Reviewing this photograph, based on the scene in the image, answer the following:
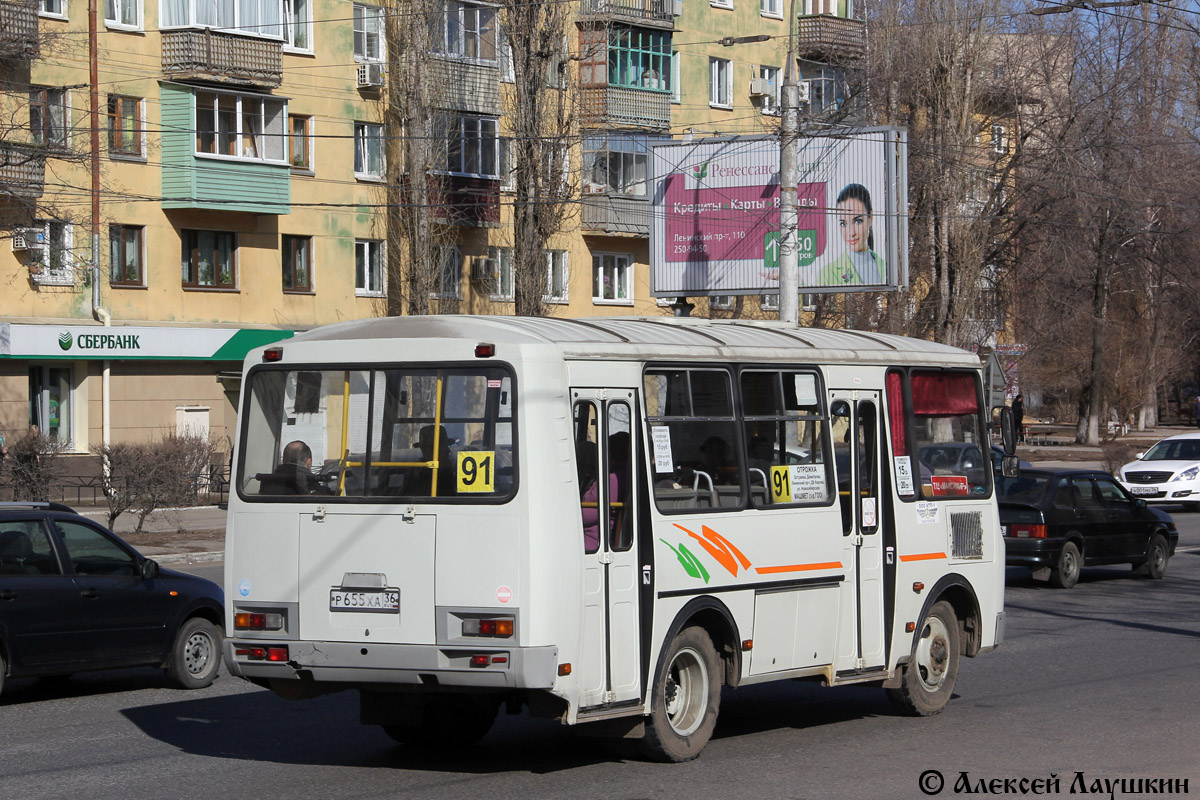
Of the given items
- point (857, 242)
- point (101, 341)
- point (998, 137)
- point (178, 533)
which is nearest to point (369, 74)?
point (101, 341)

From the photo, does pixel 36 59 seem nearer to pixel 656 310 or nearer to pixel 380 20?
pixel 380 20

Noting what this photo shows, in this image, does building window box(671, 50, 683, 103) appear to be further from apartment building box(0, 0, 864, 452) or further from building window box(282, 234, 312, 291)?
building window box(282, 234, 312, 291)

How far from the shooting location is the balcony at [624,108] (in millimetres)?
44062

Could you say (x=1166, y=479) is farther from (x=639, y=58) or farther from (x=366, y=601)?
(x=366, y=601)

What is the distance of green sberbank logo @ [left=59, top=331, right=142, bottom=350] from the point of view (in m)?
33.7

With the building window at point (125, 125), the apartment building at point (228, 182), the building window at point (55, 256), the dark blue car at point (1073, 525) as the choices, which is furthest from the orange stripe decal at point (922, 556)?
the building window at point (125, 125)

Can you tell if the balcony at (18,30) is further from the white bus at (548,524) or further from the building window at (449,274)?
the white bus at (548,524)

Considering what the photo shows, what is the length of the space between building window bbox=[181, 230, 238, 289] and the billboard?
10170 millimetres

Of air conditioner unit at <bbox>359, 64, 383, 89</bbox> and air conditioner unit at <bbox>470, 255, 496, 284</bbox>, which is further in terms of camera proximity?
air conditioner unit at <bbox>470, 255, 496, 284</bbox>

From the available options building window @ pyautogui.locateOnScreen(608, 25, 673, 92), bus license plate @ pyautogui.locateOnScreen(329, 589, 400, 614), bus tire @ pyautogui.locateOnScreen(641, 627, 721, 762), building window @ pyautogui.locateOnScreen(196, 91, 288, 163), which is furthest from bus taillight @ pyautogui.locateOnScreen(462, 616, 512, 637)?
building window @ pyautogui.locateOnScreen(608, 25, 673, 92)

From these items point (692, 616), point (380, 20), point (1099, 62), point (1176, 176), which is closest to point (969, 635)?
point (692, 616)

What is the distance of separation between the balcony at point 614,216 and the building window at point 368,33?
754cm

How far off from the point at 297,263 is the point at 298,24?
5.87m

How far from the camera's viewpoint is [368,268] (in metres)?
40.2
